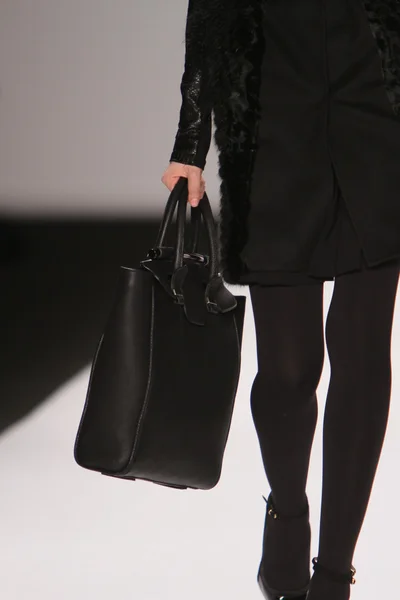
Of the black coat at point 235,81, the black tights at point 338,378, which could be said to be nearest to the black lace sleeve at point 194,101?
the black coat at point 235,81

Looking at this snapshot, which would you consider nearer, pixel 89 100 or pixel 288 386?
pixel 288 386

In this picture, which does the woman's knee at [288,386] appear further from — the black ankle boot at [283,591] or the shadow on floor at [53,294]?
the shadow on floor at [53,294]

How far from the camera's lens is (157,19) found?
5922 millimetres

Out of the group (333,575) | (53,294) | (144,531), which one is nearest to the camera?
(333,575)

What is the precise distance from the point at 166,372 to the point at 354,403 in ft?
0.94

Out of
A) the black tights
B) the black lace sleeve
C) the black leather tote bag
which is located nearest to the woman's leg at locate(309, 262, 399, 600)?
the black tights

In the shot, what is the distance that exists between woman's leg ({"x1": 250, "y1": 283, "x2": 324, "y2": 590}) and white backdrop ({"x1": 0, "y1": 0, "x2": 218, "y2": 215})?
14.5 ft

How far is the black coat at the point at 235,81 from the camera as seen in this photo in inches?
56.2

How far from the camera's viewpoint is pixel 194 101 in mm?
1597

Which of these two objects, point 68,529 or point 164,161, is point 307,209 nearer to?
point 68,529

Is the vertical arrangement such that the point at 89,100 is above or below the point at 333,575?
above

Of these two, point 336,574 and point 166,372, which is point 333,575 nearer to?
point 336,574

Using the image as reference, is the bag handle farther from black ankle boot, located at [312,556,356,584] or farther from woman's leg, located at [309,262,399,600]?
black ankle boot, located at [312,556,356,584]

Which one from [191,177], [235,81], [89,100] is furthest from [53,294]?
[235,81]
